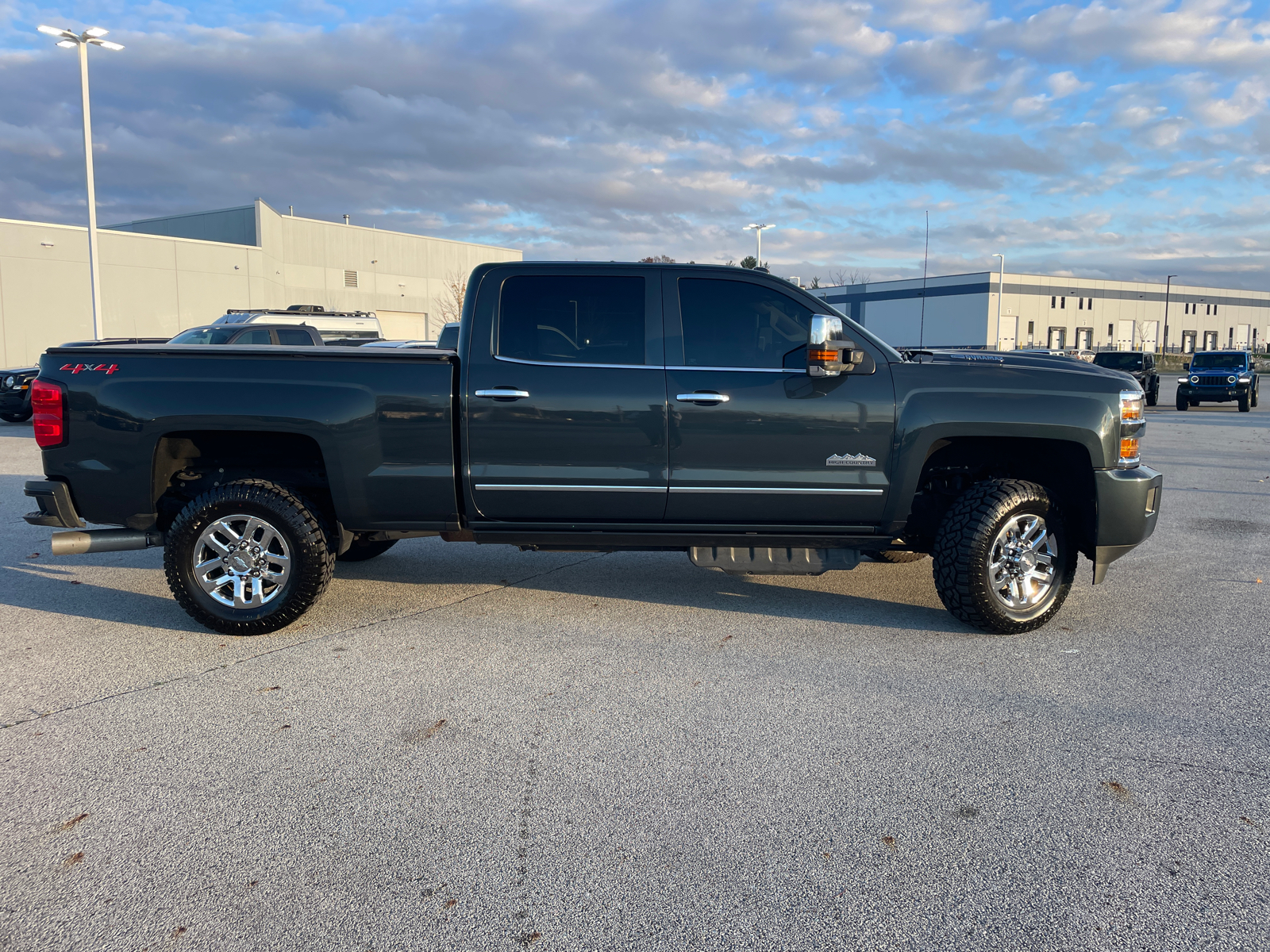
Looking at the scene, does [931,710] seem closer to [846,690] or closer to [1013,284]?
[846,690]

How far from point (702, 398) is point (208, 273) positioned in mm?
35664

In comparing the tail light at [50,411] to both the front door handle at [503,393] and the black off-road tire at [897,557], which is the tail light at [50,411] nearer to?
the front door handle at [503,393]

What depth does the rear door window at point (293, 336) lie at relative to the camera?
1574 centimetres

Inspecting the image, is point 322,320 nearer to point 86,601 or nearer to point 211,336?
point 211,336

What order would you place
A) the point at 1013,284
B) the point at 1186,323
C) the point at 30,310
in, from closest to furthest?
the point at 30,310
the point at 1013,284
the point at 1186,323

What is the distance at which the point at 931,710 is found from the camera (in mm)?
4102

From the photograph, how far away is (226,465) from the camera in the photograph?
5.48 meters

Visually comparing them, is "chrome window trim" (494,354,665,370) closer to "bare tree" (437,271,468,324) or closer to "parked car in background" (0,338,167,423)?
"parked car in background" (0,338,167,423)

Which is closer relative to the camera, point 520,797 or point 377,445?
point 520,797

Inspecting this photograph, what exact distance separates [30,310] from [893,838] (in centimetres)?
3545

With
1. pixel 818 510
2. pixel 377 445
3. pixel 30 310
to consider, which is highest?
pixel 30 310

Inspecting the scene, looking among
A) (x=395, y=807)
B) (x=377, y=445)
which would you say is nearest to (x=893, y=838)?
(x=395, y=807)

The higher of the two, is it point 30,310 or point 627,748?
point 30,310

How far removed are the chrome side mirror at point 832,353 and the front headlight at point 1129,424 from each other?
147 cm
